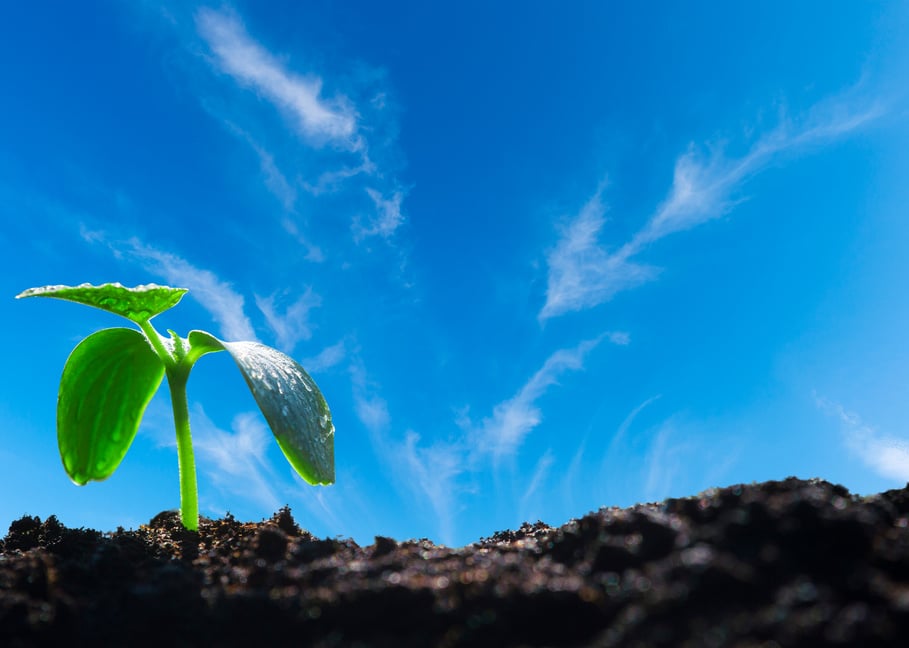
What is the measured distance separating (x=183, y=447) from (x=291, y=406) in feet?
2.37

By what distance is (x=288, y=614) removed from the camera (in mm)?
1648

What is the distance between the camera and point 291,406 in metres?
2.60

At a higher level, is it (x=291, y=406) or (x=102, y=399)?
(x=102, y=399)

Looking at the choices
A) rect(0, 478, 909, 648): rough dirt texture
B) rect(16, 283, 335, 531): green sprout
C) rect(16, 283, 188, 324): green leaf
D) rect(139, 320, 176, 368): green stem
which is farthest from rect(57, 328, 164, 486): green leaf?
rect(0, 478, 909, 648): rough dirt texture

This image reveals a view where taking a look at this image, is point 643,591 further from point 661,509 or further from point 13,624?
point 13,624

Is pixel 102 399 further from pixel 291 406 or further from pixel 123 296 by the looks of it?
pixel 291 406

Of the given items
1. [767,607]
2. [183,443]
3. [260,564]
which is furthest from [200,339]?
[767,607]

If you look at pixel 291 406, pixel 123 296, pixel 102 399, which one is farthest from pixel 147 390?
pixel 291 406

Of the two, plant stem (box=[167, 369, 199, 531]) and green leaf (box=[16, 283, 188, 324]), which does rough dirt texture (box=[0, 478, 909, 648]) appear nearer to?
plant stem (box=[167, 369, 199, 531])

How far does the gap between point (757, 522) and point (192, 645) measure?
137cm

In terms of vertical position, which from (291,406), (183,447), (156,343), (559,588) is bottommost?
(559,588)

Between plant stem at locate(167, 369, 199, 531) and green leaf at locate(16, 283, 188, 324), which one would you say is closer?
green leaf at locate(16, 283, 188, 324)

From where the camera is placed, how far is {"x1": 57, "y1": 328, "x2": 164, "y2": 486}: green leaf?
313 cm

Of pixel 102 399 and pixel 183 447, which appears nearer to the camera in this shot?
pixel 183 447
